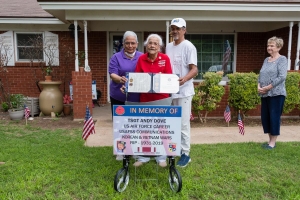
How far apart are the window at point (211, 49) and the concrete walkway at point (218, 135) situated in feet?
11.3

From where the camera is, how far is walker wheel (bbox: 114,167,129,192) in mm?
2879

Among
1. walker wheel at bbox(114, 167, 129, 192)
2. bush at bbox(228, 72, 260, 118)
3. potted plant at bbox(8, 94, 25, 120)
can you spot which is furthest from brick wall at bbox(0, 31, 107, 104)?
walker wheel at bbox(114, 167, 129, 192)

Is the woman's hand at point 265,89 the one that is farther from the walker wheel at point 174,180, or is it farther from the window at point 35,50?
the window at point 35,50

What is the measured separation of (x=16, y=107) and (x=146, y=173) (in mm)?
4841

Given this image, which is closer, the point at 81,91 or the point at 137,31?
the point at 81,91

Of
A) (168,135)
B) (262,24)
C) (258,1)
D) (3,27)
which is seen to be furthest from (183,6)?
(3,27)

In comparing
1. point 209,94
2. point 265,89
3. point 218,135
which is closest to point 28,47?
point 209,94

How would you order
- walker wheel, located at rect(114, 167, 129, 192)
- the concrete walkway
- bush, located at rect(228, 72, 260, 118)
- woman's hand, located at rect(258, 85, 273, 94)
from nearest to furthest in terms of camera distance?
walker wheel, located at rect(114, 167, 129, 192) → woman's hand, located at rect(258, 85, 273, 94) → the concrete walkway → bush, located at rect(228, 72, 260, 118)

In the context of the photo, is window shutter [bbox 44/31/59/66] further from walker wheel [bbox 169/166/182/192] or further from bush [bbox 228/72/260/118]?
walker wheel [bbox 169/166/182/192]

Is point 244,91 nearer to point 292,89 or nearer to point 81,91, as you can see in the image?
Result: point 292,89

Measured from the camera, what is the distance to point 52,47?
27.3 ft

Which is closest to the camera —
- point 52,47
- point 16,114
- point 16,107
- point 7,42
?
point 16,114

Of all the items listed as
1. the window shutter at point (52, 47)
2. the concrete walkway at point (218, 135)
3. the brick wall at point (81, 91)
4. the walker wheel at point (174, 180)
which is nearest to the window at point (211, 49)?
the concrete walkway at point (218, 135)

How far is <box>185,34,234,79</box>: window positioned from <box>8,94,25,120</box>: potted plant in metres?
5.21
